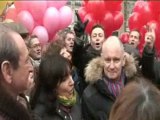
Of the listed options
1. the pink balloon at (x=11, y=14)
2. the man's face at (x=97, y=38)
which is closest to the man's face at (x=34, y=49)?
the man's face at (x=97, y=38)

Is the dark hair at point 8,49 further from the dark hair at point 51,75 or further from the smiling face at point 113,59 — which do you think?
the smiling face at point 113,59

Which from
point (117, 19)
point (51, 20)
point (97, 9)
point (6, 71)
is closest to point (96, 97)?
point (6, 71)

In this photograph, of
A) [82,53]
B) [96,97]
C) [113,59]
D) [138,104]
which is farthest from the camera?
[82,53]

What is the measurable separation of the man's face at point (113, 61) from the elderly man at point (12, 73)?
5.42 ft

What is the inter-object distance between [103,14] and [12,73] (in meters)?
4.81

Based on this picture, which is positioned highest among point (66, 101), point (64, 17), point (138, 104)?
point (64, 17)

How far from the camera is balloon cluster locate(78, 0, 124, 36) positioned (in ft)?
20.7

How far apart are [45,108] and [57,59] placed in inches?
14.3

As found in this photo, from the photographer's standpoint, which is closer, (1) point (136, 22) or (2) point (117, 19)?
(2) point (117, 19)

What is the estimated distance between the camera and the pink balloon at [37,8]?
570 centimetres

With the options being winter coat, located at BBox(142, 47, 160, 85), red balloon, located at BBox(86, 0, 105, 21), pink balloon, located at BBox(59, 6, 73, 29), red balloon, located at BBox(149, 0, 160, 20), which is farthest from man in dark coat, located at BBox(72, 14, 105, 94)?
red balloon, located at BBox(149, 0, 160, 20)

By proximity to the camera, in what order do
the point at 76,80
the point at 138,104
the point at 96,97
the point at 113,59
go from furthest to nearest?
the point at 76,80 < the point at 113,59 < the point at 96,97 < the point at 138,104

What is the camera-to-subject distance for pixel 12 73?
66.0 inches

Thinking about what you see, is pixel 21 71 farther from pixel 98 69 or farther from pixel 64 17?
pixel 64 17
